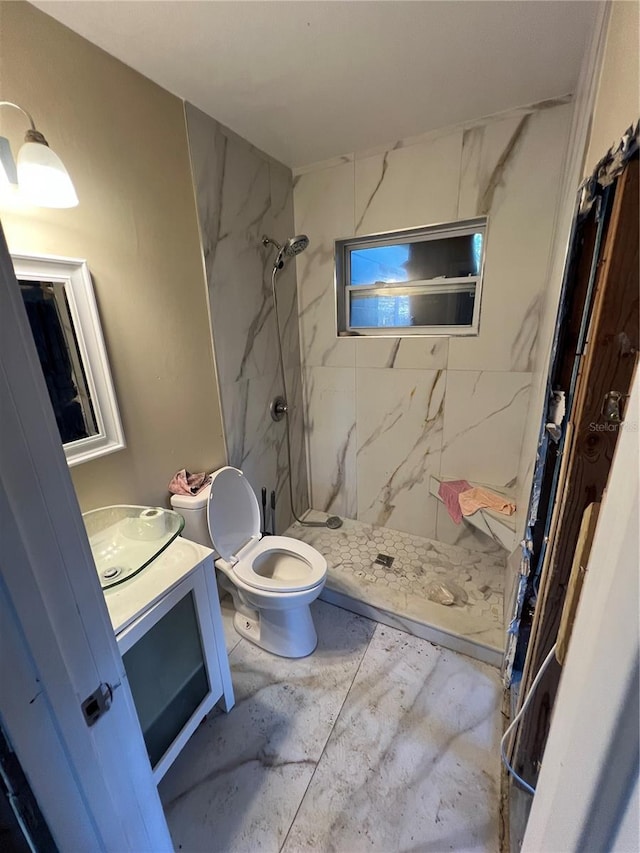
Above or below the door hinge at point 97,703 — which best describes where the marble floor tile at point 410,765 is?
below

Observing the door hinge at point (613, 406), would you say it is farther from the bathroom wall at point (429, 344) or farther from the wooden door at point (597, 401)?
the bathroom wall at point (429, 344)

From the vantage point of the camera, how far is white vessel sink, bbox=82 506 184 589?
1.04 metres

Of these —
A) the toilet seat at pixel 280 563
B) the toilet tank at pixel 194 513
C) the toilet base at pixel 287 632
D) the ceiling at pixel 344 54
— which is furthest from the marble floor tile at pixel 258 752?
the ceiling at pixel 344 54

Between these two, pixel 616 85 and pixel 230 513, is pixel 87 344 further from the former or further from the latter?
pixel 616 85

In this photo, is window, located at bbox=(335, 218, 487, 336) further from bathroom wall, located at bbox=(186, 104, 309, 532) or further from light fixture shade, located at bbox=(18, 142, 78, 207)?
light fixture shade, located at bbox=(18, 142, 78, 207)

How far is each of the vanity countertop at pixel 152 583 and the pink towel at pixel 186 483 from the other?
1.10ft

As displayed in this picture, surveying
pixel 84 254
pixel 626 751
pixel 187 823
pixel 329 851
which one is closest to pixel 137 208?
pixel 84 254

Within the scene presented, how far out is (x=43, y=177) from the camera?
896mm

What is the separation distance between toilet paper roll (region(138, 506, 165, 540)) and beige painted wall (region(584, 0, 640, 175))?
1.53 metres

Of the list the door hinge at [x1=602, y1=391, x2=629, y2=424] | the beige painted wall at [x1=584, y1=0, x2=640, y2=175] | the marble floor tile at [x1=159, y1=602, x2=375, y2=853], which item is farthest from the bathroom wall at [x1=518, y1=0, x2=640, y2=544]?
the marble floor tile at [x1=159, y1=602, x2=375, y2=853]

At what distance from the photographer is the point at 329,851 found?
0.99 m

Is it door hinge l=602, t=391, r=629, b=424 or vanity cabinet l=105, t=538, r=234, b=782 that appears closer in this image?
door hinge l=602, t=391, r=629, b=424

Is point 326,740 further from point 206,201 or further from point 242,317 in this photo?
point 206,201

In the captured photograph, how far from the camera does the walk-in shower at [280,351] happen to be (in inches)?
70.3
